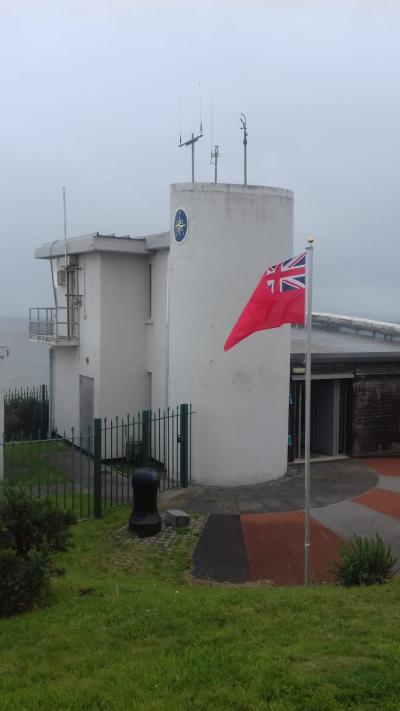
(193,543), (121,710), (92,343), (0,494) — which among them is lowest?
(193,543)

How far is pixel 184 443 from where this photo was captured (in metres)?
14.7

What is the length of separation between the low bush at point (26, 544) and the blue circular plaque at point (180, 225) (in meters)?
7.45

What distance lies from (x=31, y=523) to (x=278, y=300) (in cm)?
403

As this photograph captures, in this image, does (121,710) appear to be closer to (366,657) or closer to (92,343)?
(366,657)

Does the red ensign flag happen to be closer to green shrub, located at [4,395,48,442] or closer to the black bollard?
the black bollard

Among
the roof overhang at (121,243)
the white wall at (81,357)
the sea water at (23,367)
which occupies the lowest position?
the sea water at (23,367)

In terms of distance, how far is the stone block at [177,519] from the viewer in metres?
12.1

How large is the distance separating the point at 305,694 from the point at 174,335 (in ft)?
35.0

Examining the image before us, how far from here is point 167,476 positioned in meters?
15.5

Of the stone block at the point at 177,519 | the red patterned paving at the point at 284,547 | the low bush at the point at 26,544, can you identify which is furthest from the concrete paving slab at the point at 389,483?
the low bush at the point at 26,544

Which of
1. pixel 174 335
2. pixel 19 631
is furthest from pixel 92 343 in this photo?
pixel 19 631

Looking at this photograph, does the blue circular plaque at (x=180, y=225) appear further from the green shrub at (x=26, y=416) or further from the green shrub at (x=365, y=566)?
the green shrub at (x=26, y=416)

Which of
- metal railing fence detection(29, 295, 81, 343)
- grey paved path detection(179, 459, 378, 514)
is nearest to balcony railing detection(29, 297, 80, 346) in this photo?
metal railing fence detection(29, 295, 81, 343)

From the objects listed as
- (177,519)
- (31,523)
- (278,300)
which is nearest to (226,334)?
(177,519)
